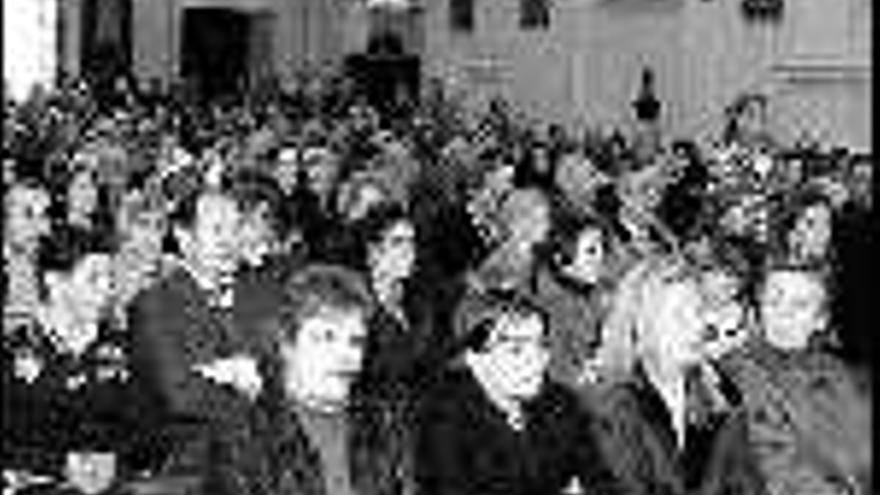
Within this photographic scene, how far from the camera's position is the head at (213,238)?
7.05 m

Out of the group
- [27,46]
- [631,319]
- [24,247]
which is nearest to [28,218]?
[24,247]

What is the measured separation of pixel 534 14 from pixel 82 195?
13.5 metres

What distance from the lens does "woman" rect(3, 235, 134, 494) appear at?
5770mm

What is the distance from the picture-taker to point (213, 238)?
7.10 metres

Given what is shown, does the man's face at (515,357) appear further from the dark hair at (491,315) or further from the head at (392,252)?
the head at (392,252)

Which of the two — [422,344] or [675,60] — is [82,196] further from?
[675,60]

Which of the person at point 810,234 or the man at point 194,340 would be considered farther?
the person at point 810,234

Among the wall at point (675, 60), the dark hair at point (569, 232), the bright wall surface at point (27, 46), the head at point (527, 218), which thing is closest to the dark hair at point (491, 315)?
the bright wall surface at point (27, 46)

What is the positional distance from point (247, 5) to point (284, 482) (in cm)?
2560

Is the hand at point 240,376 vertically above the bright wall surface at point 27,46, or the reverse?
the bright wall surface at point 27,46

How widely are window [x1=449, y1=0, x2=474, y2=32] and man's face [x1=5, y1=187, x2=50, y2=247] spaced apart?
662 inches

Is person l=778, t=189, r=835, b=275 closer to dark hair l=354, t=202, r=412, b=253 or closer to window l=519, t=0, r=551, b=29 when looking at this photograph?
dark hair l=354, t=202, r=412, b=253

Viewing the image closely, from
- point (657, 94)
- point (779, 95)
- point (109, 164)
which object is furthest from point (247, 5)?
point (109, 164)

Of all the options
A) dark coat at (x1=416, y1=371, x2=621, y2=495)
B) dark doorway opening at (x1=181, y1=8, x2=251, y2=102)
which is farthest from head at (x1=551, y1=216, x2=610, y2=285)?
dark doorway opening at (x1=181, y1=8, x2=251, y2=102)
